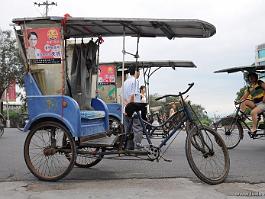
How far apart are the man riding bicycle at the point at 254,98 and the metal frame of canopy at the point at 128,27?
3.42 meters

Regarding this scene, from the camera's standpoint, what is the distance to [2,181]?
22.4 ft

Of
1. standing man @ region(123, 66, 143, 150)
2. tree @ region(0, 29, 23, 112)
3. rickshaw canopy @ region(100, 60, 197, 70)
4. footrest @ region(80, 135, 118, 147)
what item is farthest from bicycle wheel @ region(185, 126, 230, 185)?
tree @ region(0, 29, 23, 112)

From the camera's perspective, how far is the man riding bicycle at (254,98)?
10.5 meters

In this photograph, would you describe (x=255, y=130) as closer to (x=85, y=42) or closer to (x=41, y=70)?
(x=85, y=42)

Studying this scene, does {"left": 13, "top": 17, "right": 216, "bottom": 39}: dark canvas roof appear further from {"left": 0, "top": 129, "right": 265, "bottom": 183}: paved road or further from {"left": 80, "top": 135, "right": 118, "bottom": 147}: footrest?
{"left": 0, "top": 129, "right": 265, "bottom": 183}: paved road

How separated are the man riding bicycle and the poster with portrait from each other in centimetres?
550

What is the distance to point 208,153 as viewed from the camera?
666cm

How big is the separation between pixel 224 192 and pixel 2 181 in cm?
334

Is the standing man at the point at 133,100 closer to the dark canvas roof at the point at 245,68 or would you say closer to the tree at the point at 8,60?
the dark canvas roof at the point at 245,68

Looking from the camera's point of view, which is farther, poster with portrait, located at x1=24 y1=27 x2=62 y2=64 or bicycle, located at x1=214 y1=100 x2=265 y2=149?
bicycle, located at x1=214 y1=100 x2=265 y2=149

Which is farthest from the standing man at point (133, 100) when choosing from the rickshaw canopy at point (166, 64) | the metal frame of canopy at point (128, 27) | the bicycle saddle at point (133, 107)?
the rickshaw canopy at point (166, 64)

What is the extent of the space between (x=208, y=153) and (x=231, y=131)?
4554mm

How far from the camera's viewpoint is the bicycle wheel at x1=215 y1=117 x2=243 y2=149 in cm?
1100

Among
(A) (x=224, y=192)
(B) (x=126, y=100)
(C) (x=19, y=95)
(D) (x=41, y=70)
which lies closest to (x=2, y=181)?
(D) (x=41, y=70)
